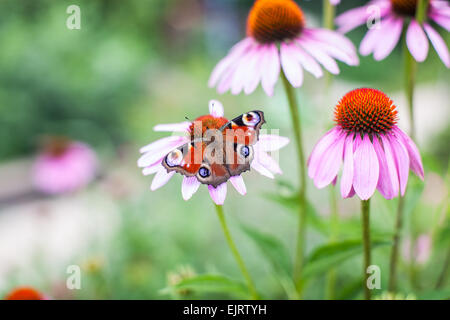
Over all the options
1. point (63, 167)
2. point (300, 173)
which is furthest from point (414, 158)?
point (63, 167)

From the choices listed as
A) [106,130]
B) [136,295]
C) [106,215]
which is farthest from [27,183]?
[136,295]

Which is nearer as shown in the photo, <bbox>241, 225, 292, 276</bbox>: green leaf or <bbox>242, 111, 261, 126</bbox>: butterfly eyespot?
<bbox>242, 111, 261, 126</bbox>: butterfly eyespot

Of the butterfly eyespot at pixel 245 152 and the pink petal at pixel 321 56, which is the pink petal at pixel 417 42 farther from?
the butterfly eyespot at pixel 245 152

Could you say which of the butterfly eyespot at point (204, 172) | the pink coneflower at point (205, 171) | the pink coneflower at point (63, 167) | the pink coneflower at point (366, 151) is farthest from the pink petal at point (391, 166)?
the pink coneflower at point (63, 167)

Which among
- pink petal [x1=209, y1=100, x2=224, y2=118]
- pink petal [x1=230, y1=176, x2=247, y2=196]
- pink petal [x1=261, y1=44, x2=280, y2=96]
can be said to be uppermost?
pink petal [x1=261, y1=44, x2=280, y2=96]

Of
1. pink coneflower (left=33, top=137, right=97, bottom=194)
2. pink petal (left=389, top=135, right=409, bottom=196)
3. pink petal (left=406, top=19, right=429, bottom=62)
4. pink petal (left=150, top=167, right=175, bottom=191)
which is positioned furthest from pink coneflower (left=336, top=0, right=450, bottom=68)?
pink coneflower (left=33, top=137, right=97, bottom=194)

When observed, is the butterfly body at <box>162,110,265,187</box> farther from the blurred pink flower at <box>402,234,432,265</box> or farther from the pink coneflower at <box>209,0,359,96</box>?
the blurred pink flower at <box>402,234,432,265</box>

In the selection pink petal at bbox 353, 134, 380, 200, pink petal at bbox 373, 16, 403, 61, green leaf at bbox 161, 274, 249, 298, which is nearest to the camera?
pink petal at bbox 353, 134, 380, 200
